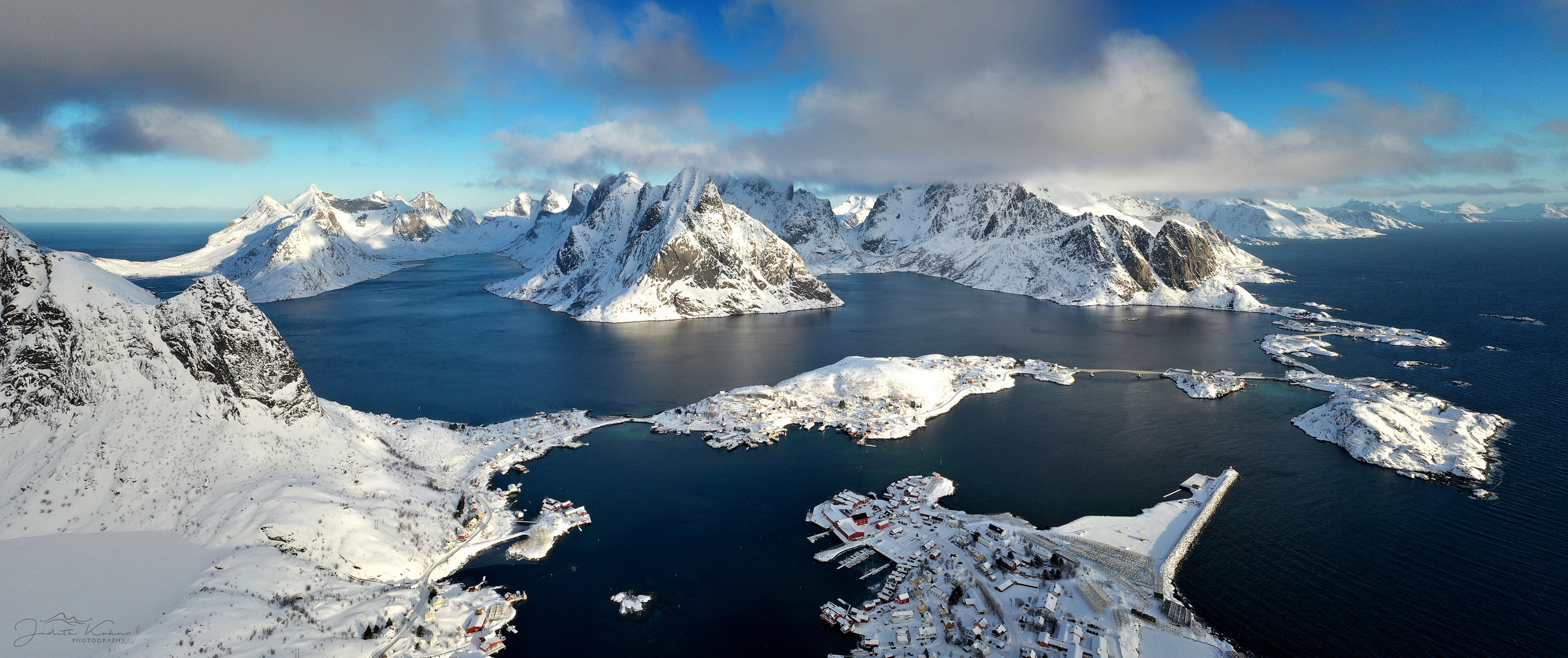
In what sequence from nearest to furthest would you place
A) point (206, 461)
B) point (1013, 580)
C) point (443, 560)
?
1. point (1013, 580)
2. point (206, 461)
3. point (443, 560)

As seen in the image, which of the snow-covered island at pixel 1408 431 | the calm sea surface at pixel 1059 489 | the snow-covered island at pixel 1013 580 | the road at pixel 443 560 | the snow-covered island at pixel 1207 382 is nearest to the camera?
the road at pixel 443 560

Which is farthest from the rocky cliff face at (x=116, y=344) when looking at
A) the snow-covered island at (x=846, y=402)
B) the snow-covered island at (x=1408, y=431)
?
the snow-covered island at (x=1408, y=431)

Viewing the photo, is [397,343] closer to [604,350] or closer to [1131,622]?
[604,350]

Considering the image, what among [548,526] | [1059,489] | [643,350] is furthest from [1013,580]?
[643,350]

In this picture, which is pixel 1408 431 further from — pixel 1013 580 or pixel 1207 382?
pixel 1013 580

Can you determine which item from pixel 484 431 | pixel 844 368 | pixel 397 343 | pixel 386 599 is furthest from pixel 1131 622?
pixel 397 343

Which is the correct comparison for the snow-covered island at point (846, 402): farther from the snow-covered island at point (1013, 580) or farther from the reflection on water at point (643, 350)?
the snow-covered island at point (1013, 580)
